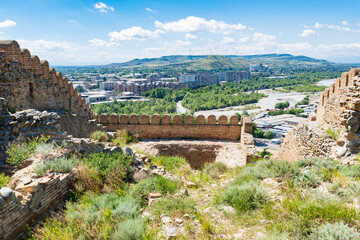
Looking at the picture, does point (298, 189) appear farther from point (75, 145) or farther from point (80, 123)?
point (80, 123)

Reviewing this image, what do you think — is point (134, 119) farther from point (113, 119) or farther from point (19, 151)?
point (19, 151)

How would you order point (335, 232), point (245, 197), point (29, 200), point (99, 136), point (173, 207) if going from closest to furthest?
1. point (335, 232)
2. point (29, 200)
3. point (173, 207)
4. point (245, 197)
5. point (99, 136)

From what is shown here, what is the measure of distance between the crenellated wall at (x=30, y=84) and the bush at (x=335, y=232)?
21.2 ft

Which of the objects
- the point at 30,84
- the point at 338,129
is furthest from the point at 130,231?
the point at 30,84

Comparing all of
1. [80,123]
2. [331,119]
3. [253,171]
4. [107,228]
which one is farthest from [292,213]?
[80,123]

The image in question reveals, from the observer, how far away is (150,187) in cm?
418

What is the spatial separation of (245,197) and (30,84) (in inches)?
244

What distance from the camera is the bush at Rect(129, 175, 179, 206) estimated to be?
13.2 ft

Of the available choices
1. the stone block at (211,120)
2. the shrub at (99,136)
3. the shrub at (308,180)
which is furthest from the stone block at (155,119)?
the shrub at (308,180)

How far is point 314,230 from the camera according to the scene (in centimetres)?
275

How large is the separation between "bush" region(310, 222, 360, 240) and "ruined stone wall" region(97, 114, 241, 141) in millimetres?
6732

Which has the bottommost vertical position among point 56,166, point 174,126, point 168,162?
point 168,162

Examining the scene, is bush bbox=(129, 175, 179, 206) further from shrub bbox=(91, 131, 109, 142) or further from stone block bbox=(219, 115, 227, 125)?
stone block bbox=(219, 115, 227, 125)

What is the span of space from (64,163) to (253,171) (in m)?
3.56
